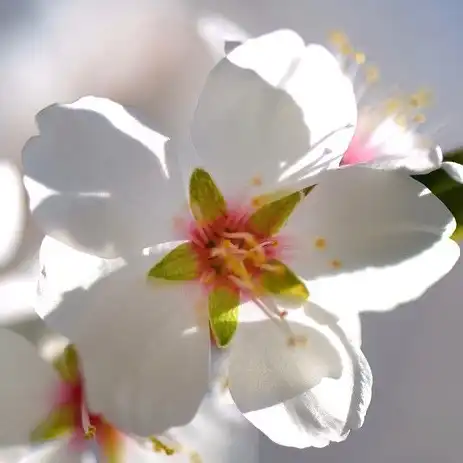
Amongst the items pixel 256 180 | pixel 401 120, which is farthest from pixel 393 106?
pixel 256 180

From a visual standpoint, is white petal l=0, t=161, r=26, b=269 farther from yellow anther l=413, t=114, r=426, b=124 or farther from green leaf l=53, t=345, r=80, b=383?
yellow anther l=413, t=114, r=426, b=124

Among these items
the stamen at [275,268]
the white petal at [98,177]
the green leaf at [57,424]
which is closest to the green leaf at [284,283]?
the stamen at [275,268]

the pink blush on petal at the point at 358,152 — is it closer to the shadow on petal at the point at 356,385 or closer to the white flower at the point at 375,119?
the white flower at the point at 375,119

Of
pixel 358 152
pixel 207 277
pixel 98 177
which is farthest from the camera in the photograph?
pixel 358 152

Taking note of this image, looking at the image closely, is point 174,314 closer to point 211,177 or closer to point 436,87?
point 211,177

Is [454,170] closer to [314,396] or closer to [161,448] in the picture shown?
[314,396]

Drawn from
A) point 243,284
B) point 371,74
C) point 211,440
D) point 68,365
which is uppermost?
point 371,74
